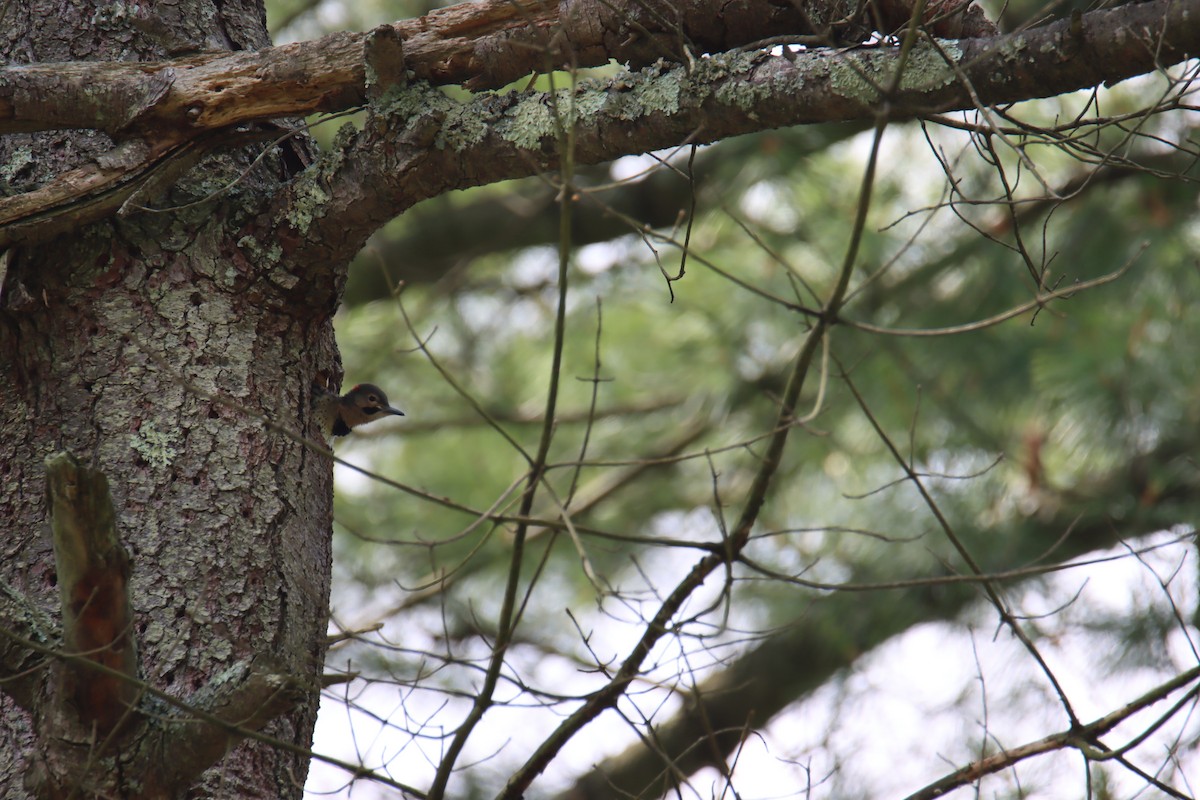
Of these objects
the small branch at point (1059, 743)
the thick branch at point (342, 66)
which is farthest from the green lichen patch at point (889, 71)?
the small branch at point (1059, 743)

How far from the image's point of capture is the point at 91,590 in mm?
1845

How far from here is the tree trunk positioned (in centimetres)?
225

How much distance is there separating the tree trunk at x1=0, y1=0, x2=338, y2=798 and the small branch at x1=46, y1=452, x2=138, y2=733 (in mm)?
259

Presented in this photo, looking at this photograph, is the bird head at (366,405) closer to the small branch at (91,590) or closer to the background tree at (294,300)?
the background tree at (294,300)

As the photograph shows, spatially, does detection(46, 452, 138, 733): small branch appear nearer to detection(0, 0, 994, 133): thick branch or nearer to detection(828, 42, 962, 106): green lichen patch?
detection(0, 0, 994, 133): thick branch

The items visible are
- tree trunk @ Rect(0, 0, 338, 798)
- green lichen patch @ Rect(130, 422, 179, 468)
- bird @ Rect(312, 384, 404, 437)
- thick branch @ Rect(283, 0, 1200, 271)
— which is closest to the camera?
thick branch @ Rect(283, 0, 1200, 271)

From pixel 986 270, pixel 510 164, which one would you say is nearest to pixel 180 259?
pixel 510 164

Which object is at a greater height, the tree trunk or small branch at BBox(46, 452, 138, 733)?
the tree trunk

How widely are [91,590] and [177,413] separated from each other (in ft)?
2.11

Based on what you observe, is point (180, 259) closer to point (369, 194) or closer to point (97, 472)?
point (369, 194)

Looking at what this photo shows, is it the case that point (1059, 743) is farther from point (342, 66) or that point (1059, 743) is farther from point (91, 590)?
point (342, 66)

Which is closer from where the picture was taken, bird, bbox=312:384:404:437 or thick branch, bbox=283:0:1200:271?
thick branch, bbox=283:0:1200:271

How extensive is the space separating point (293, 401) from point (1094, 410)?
3.72m

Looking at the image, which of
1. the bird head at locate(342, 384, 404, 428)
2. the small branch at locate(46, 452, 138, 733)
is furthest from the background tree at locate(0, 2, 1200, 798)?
the bird head at locate(342, 384, 404, 428)
